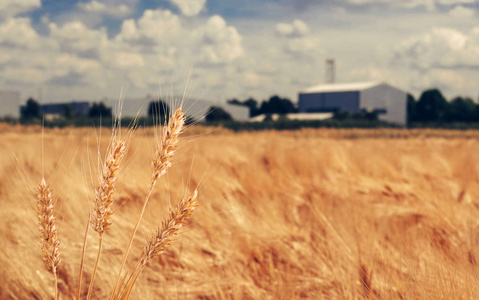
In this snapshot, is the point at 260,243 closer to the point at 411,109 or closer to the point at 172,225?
the point at 172,225

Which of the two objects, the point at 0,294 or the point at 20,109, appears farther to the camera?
the point at 20,109

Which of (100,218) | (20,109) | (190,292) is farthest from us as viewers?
(20,109)

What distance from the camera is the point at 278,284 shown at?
74.1 inches

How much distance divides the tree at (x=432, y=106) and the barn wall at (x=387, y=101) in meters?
3.07

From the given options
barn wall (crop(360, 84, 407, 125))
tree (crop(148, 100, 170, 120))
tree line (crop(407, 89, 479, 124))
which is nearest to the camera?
tree (crop(148, 100, 170, 120))

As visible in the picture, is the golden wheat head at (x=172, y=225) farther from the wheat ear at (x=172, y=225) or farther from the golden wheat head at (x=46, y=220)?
the golden wheat head at (x=46, y=220)

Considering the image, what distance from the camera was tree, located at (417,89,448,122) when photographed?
224 ft

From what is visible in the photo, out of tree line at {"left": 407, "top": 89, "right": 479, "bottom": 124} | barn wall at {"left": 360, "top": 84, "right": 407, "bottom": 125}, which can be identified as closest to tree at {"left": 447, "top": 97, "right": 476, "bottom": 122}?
tree line at {"left": 407, "top": 89, "right": 479, "bottom": 124}

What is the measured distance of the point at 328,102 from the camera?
69.2 meters

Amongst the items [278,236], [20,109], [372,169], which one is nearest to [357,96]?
[20,109]

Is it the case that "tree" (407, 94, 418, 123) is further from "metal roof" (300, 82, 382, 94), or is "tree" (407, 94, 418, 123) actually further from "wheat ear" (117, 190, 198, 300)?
"wheat ear" (117, 190, 198, 300)

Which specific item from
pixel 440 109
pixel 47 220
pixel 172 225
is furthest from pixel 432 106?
pixel 47 220

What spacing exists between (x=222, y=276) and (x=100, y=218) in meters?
0.92

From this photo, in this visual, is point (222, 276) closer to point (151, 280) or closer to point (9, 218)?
point (151, 280)
